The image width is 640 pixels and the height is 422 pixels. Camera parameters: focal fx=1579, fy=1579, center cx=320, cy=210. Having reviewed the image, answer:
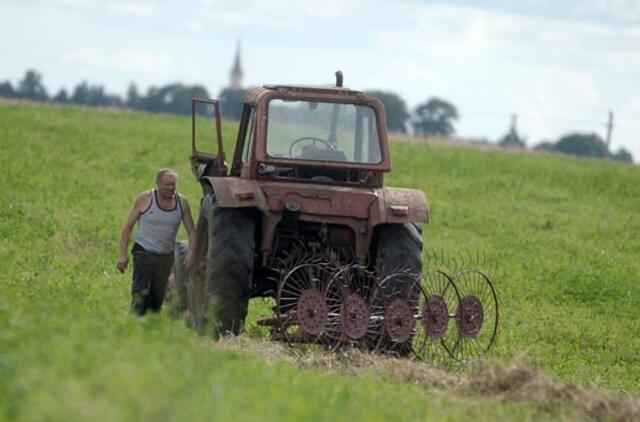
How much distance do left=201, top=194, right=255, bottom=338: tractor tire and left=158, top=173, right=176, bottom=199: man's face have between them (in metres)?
1.11

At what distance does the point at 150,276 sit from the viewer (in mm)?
14516

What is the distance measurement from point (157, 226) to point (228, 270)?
163 centimetres

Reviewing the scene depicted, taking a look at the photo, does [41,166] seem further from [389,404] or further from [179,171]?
[389,404]

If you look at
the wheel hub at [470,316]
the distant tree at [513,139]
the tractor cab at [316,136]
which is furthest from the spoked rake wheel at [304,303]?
the distant tree at [513,139]

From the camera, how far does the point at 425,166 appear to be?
114ft

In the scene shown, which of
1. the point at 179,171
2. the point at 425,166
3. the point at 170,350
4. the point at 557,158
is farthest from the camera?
the point at 557,158

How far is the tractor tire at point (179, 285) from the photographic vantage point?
15.0 m

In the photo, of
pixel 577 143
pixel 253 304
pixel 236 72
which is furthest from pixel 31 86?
pixel 253 304

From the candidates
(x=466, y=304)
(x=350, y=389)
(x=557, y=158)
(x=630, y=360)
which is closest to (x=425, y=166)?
(x=557, y=158)

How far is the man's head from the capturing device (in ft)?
46.7

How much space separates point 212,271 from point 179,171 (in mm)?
19036

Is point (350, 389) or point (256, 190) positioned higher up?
point (256, 190)

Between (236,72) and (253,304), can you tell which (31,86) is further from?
(253,304)

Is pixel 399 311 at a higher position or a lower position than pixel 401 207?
lower
